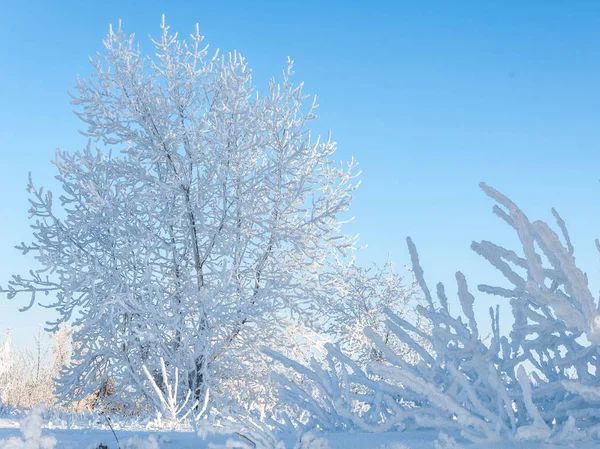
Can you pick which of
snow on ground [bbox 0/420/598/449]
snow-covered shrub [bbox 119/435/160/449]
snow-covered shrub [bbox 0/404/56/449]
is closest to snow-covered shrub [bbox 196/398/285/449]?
snow on ground [bbox 0/420/598/449]

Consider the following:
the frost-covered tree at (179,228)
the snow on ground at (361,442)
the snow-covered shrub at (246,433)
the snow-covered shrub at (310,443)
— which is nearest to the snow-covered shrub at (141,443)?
the snow on ground at (361,442)

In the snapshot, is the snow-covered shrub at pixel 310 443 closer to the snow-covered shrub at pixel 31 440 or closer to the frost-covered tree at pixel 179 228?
the snow-covered shrub at pixel 31 440

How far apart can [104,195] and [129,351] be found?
7.89 feet

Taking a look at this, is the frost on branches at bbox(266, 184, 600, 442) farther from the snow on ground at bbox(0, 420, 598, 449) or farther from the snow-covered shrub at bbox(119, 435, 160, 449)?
the snow-covered shrub at bbox(119, 435, 160, 449)

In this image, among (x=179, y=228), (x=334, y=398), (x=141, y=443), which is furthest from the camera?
(x=179, y=228)

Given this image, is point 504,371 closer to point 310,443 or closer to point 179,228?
point 310,443

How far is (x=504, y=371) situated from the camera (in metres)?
1.70

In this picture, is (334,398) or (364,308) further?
(364,308)

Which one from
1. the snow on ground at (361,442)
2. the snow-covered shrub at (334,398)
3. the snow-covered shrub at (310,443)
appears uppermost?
the snow-covered shrub at (334,398)

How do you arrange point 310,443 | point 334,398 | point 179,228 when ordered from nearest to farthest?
point 310,443 < point 334,398 < point 179,228

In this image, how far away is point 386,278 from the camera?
47.1 ft

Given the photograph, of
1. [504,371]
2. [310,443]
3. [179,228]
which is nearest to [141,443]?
[310,443]

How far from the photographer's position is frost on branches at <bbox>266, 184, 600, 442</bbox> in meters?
1.34

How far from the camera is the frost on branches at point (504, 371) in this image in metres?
1.34
